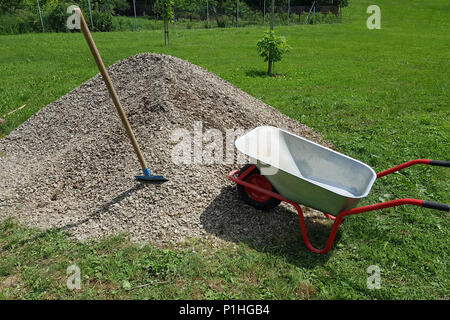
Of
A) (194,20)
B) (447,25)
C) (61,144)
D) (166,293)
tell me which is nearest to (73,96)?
(61,144)

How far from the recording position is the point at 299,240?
3572mm

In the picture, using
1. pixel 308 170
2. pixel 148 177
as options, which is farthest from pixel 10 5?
pixel 308 170

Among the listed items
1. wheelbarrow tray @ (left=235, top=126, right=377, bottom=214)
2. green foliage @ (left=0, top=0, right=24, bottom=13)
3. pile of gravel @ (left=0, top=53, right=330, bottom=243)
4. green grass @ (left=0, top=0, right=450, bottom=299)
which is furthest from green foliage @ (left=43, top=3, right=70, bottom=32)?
wheelbarrow tray @ (left=235, top=126, right=377, bottom=214)

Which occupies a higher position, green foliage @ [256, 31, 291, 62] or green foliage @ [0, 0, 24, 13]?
green foliage @ [0, 0, 24, 13]

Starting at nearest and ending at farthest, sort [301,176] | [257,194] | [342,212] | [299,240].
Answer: [342,212] → [299,240] → [257,194] → [301,176]

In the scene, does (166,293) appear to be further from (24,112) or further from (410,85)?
(410,85)

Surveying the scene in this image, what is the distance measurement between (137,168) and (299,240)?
207 cm

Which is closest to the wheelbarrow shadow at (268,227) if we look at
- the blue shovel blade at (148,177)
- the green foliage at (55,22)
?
the blue shovel blade at (148,177)

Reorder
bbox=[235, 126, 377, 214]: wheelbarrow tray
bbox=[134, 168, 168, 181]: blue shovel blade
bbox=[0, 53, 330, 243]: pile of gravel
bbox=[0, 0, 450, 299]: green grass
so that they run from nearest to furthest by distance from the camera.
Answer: bbox=[0, 0, 450, 299]: green grass, bbox=[235, 126, 377, 214]: wheelbarrow tray, bbox=[0, 53, 330, 243]: pile of gravel, bbox=[134, 168, 168, 181]: blue shovel blade

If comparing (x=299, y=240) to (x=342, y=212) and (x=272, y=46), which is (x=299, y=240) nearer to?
(x=342, y=212)

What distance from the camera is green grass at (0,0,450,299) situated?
3039mm

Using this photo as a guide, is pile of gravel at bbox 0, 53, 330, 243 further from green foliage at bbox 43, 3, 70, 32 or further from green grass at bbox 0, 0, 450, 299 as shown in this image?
green foliage at bbox 43, 3, 70, 32

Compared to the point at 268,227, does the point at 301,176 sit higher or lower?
higher

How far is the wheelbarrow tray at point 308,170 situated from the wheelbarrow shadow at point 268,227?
38 centimetres
